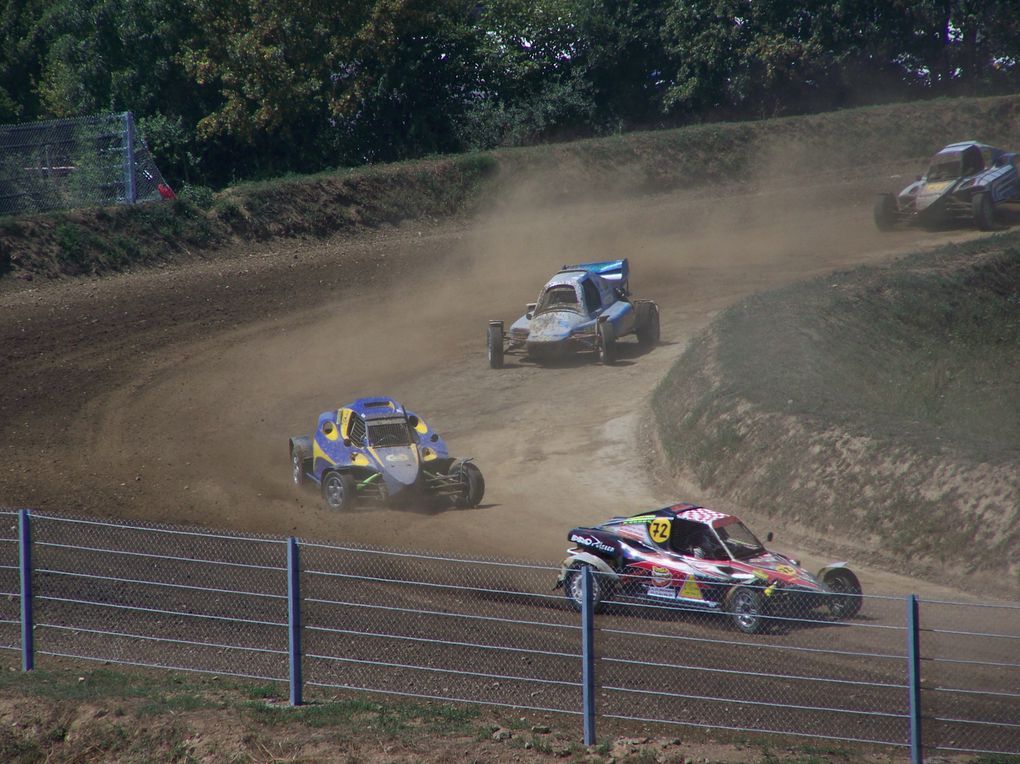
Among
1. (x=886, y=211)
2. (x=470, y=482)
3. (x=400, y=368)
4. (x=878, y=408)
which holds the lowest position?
(x=400, y=368)

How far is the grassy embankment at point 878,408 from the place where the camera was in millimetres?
13836

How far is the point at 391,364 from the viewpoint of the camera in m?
24.0

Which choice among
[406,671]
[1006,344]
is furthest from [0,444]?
[1006,344]

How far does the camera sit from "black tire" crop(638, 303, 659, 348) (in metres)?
23.9

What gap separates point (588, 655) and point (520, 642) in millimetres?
2069

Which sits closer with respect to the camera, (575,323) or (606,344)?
(606,344)

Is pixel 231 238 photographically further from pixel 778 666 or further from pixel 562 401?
pixel 778 666

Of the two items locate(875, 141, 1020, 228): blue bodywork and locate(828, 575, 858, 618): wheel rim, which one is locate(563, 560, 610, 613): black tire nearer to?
locate(828, 575, 858, 618): wheel rim

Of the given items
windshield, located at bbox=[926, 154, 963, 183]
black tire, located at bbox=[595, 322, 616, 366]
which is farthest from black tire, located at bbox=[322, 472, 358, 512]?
windshield, located at bbox=[926, 154, 963, 183]

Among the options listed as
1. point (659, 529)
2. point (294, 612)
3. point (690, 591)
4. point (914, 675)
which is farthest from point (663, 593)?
point (294, 612)

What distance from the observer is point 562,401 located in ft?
70.9

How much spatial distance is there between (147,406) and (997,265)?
1848cm

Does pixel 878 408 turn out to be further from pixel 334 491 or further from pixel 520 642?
pixel 520 642

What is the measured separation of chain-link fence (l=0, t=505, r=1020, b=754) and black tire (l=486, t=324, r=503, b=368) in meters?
10.9
